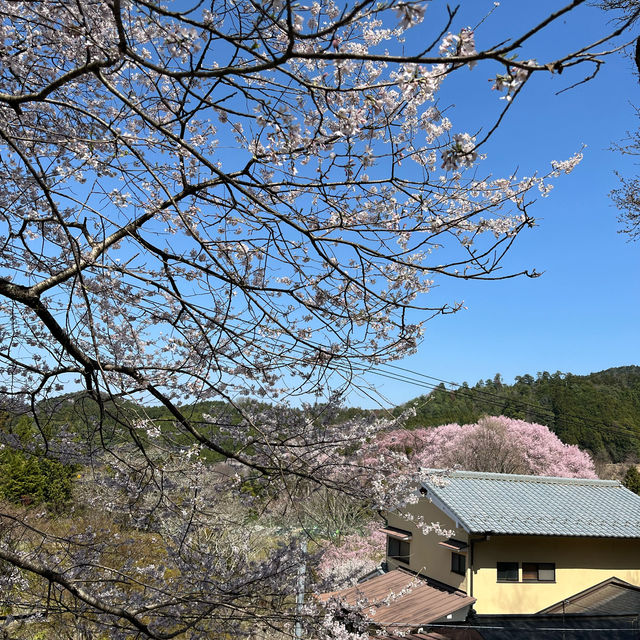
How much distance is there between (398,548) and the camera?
1138 centimetres

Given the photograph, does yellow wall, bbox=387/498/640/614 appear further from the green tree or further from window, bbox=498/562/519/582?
the green tree

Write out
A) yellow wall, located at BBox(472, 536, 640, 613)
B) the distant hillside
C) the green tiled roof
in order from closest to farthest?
yellow wall, located at BBox(472, 536, 640, 613)
the green tiled roof
the distant hillside

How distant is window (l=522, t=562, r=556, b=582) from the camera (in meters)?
9.16

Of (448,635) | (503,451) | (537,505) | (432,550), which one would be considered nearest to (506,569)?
(432,550)

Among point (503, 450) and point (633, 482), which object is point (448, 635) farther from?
point (633, 482)

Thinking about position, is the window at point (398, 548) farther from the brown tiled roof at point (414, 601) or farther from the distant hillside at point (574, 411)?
the distant hillside at point (574, 411)

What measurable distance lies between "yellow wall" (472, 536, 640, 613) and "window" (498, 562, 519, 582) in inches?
2.9

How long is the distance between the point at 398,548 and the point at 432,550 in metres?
1.64

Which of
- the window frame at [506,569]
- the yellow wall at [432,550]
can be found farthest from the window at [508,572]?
the yellow wall at [432,550]

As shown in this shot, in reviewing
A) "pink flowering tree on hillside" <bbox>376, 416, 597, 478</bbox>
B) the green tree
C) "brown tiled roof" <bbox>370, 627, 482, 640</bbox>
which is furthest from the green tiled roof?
the green tree

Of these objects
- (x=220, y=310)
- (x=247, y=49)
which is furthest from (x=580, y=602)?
(x=247, y=49)

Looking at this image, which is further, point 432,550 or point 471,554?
point 432,550

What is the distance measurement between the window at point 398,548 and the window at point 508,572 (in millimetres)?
2367

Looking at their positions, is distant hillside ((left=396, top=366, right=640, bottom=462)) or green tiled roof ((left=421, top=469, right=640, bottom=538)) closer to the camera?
green tiled roof ((left=421, top=469, right=640, bottom=538))
